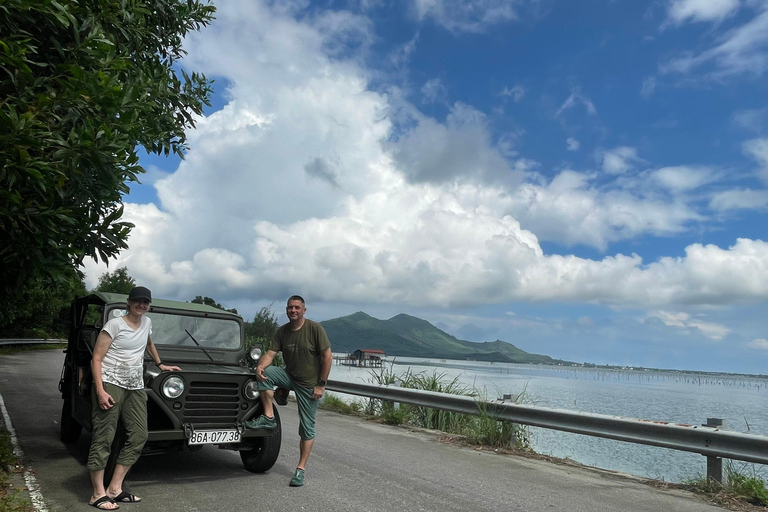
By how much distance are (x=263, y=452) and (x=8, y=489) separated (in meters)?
2.42

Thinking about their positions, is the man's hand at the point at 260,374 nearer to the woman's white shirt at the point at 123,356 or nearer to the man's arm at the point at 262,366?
the man's arm at the point at 262,366

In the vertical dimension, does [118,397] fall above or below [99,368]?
below

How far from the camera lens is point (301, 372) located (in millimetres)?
6523

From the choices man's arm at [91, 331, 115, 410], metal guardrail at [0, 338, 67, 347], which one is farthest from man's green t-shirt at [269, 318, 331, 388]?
metal guardrail at [0, 338, 67, 347]

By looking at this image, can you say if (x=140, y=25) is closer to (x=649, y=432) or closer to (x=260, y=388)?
(x=260, y=388)

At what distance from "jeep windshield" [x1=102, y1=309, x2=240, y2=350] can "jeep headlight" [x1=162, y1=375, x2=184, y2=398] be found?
126 centimetres

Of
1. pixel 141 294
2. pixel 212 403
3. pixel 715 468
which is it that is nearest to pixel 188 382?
pixel 212 403

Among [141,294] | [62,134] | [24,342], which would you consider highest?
[62,134]

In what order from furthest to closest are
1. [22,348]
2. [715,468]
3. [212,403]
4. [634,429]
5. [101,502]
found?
[22,348]
[634,429]
[715,468]
[212,403]
[101,502]

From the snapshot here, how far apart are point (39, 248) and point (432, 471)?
508 centimetres

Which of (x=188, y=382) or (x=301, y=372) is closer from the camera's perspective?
(x=188, y=382)

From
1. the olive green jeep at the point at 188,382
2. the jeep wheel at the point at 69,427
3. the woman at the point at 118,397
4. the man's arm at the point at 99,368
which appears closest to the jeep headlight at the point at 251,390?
the olive green jeep at the point at 188,382

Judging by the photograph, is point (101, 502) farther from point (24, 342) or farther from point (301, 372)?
point (24, 342)

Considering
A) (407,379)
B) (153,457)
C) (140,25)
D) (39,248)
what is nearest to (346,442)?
(153,457)
